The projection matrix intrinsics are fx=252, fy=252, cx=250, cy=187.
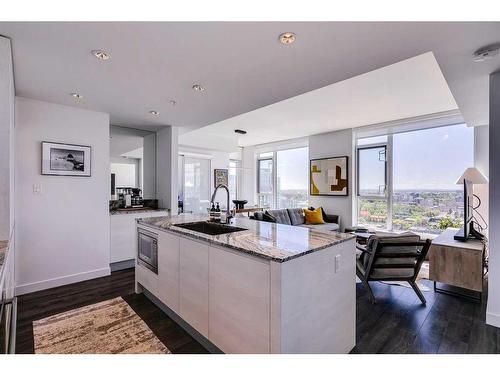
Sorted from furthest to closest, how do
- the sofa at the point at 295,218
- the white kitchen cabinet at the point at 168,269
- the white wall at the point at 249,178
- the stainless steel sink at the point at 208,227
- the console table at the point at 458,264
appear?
1. the white wall at the point at 249,178
2. the sofa at the point at 295,218
3. the console table at the point at 458,264
4. the stainless steel sink at the point at 208,227
5. the white kitchen cabinet at the point at 168,269

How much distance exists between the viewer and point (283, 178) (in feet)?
24.8

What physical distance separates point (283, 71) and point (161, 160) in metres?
3.04

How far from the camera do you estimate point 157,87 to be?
2.60 meters

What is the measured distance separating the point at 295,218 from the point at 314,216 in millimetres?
458

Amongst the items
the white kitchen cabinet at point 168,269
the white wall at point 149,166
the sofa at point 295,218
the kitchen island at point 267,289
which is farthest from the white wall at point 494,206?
the white wall at point 149,166

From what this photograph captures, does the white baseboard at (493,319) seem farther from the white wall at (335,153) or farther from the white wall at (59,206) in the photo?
the white wall at (59,206)

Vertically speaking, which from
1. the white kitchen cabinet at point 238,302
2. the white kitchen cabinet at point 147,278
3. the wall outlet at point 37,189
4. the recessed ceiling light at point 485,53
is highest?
the recessed ceiling light at point 485,53

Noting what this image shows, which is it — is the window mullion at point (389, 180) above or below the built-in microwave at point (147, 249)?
above

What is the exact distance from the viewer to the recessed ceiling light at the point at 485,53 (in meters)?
1.79

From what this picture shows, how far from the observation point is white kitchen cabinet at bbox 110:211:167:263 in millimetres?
3756

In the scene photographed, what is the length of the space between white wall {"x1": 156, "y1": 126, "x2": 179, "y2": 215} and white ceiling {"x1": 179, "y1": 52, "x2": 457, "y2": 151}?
1318 mm

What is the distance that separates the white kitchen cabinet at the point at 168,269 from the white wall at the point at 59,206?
5.37 ft

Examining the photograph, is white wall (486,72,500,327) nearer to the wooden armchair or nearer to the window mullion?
the wooden armchair

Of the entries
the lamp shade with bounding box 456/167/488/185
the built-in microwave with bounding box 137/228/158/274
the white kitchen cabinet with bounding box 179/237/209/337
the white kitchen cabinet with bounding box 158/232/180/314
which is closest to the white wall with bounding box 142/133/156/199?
the built-in microwave with bounding box 137/228/158/274
